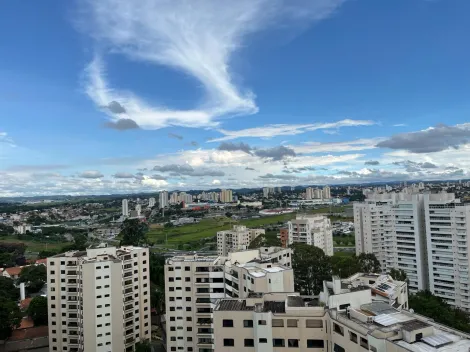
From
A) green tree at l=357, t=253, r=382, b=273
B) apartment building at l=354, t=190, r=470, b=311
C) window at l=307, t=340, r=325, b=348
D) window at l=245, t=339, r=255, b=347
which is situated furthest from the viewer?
apartment building at l=354, t=190, r=470, b=311

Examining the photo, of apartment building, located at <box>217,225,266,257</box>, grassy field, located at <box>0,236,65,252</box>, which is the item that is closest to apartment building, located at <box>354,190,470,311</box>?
apartment building, located at <box>217,225,266,257</box>

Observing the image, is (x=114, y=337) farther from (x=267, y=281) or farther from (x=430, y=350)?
(x=430, y=350)

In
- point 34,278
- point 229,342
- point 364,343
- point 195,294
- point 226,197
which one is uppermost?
point 226,197

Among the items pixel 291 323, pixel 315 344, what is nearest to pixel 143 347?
pixel 291 323

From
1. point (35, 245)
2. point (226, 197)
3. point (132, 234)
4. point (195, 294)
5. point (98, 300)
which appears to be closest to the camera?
point (195, 294)

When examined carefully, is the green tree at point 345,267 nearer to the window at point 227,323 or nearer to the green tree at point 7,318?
the window at point 227,323

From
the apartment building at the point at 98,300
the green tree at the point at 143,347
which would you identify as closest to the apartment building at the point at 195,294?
the green tree at the point at 143,347

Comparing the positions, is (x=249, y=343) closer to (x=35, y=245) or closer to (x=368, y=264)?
(x=368, y=264)

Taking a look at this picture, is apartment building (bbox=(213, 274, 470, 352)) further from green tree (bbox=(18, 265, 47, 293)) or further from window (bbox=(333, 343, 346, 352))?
green tree (bbox=(18, 265, 47, 293))
